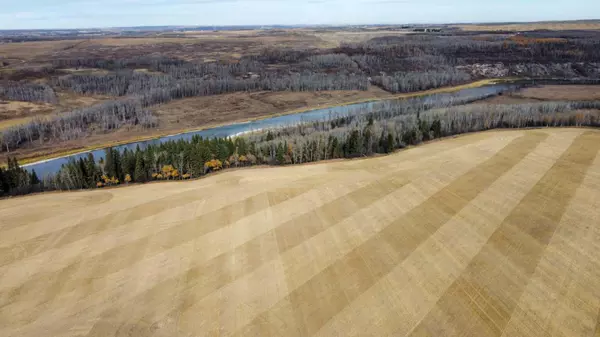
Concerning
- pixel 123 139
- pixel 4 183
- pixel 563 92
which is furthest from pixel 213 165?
pixel 563 92

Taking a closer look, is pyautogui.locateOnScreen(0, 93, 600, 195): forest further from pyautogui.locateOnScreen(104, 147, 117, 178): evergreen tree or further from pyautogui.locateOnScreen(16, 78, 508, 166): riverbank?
pyautogui.locateOnScreen(16, 78, 508, 166): riverbank

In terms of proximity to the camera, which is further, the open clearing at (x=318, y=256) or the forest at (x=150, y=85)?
the forest at (x=150, y=85)

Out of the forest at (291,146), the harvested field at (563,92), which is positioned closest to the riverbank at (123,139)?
the forest at (291,146)

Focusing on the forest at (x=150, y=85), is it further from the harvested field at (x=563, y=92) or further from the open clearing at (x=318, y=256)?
the open clearing at (x=318, y=256)

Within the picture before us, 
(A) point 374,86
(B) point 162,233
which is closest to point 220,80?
(A) point 374,86

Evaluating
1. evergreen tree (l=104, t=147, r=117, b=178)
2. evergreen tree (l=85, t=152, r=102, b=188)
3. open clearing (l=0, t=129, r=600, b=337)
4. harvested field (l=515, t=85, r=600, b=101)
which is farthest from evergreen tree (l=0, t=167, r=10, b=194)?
harvested field (l=515, t=85, r=600, b=101)

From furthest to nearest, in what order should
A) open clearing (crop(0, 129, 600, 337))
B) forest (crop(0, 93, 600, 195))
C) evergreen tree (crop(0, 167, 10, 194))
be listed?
forest (crop(0, 93, 600, 195))
evergreen tree (crop(0, 167, 10, 194))
open clearing (crop(0, 129, 600, 337))

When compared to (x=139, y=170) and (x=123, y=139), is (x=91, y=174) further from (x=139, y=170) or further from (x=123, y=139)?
(x=123, y=139)

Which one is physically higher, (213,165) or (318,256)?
(318,256)
